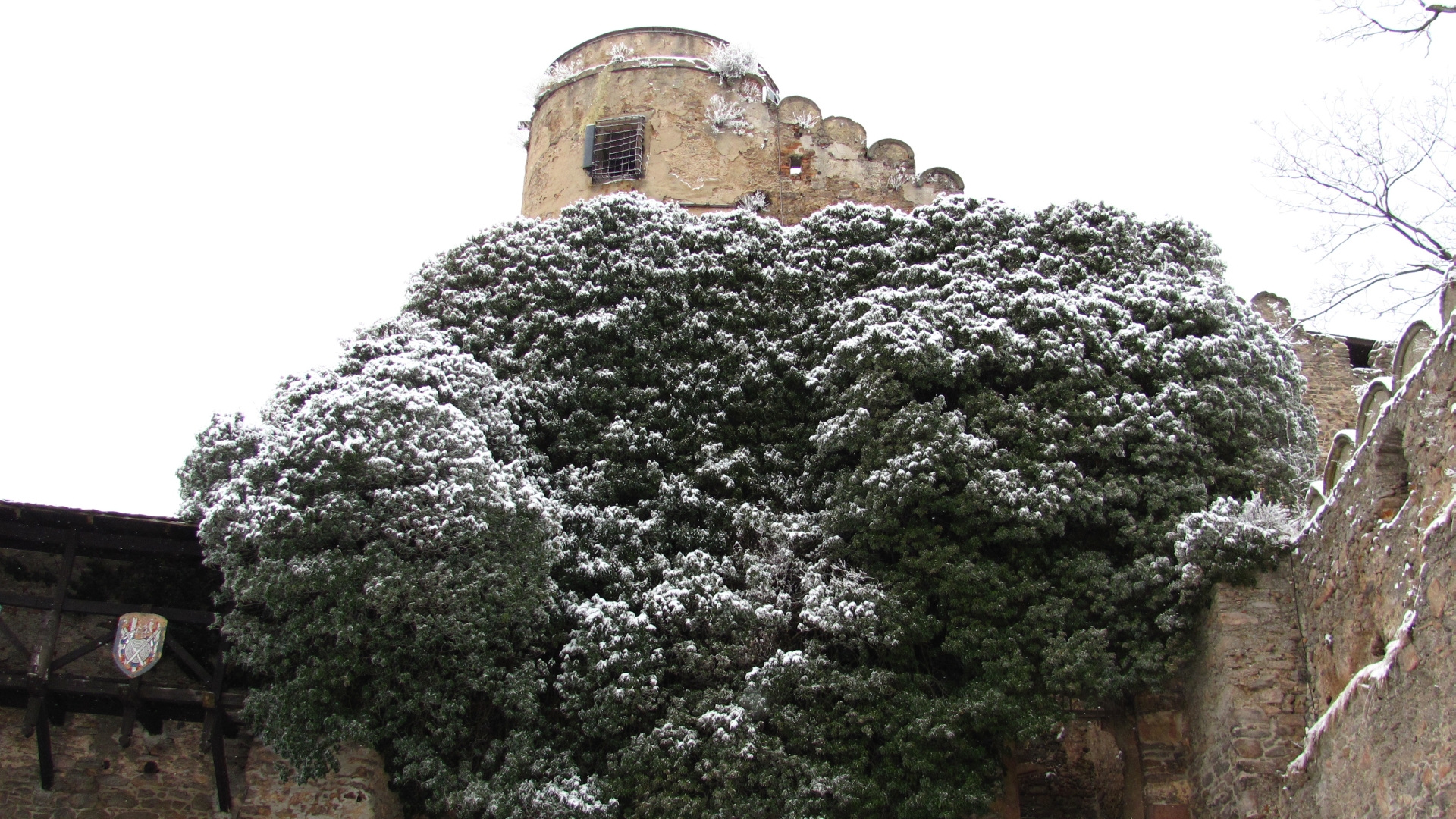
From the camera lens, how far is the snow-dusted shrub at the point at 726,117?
53.0 ft

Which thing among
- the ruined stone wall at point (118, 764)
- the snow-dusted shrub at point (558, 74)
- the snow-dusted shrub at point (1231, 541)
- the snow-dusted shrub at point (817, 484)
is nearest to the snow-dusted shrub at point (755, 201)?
the snow-dusted shrub at point (817, 484)

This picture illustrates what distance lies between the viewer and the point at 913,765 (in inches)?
374

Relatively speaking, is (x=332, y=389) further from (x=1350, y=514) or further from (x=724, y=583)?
(x=1350, y=514)

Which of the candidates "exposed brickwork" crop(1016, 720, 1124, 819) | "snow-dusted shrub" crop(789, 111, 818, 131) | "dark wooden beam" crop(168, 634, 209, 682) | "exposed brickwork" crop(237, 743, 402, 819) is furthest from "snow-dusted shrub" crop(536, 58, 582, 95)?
"exposed brickwork" crop(1016, 720, 1124, 819)

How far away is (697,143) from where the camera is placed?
52.4ft

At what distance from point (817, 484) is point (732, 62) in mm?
A: 7283

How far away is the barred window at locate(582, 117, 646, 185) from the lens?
52.1 feet

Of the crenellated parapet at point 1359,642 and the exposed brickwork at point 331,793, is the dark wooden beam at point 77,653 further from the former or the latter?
the crenellated parapet at point 1359,642

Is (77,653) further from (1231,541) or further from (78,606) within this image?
(1231,541)

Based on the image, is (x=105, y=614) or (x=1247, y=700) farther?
(x=105, y=614)

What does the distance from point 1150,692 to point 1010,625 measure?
3.99 feet

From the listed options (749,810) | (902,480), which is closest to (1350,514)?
(902,480)

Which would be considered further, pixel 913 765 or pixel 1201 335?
pixel 1201 335

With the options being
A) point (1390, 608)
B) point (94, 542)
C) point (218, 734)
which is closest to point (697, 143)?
point (94, 542)
